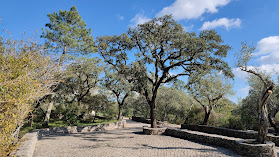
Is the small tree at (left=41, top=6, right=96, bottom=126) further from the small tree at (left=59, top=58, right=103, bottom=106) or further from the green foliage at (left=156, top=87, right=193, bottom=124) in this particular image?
the green foliage at (left=156, top=87, right=193, bottom=124)

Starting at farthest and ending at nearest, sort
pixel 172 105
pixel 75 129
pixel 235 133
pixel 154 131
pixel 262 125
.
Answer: pixel 172 105, pixel 75 129, pixel 154 131, pixel 235 133, pixel 262 125

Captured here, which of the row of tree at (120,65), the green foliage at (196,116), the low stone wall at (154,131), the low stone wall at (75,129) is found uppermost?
the row of tree at (120,65)

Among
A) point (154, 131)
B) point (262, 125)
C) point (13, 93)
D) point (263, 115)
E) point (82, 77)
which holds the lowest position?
point (154, 131)

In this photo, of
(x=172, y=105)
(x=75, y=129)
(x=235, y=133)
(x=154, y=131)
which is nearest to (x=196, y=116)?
(x=235, y=133)

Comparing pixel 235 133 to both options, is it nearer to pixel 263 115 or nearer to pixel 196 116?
pixel 263 115

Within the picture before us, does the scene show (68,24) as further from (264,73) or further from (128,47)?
(264,73)

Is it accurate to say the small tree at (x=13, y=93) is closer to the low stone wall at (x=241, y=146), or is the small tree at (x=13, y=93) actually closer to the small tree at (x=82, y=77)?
the low stone wall at (x=241, y=146)

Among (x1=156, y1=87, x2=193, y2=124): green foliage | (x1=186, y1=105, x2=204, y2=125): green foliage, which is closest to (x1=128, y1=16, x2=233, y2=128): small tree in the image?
(x1=186, y1=105, x2=204, y2=125): green foliage

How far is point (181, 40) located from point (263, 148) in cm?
897

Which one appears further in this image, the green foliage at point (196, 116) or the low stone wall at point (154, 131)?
the green foliage at point (196, 116)

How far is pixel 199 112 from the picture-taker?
22750mm

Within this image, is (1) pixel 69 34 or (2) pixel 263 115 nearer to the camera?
(2) pixel 263 115

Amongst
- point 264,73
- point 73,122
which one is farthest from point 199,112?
point 73,122

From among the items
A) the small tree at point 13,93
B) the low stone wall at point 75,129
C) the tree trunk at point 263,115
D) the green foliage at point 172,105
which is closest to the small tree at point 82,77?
the low stone wall at point 75,129
